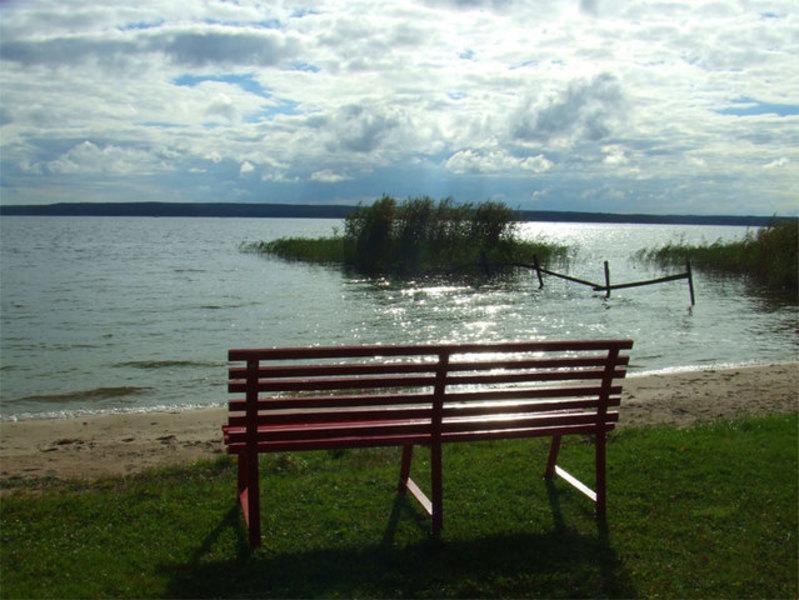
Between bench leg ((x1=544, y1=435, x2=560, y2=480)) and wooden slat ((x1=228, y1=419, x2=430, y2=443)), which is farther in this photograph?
bench leg ((x1=544, y1=435, x2=560, y2=480))

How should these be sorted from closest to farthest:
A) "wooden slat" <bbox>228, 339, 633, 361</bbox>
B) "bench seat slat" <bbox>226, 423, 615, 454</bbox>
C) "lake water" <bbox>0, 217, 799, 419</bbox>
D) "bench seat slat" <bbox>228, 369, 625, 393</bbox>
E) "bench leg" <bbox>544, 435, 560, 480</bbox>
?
"wooden slat" <bbox>228, 339, 633, 361</bbox> → "bench seat slat" <bbox>228, 369, 625, 393</bbox> → "bench seat slat" <bbox>226, 423, 615, 454</bbox> → "bench leg" <bbox>544, 435, 560, 480</bbox> → "lake water" <bbox>0, 217, 799, 419</bbox>

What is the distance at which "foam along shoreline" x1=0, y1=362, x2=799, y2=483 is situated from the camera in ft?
31.4

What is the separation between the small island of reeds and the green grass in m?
42.3

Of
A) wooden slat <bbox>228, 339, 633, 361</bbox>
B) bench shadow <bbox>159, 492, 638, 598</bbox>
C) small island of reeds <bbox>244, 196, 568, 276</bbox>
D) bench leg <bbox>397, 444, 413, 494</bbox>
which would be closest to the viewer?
bench shadow <bbox>159, 492, 638, 598</bbox>

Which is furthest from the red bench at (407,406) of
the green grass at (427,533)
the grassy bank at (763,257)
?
the grassy bank at (763,257)

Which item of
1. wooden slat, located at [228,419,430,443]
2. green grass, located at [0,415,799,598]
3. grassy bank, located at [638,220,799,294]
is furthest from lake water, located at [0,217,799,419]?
wooden slat, located at [228,419,430,443]

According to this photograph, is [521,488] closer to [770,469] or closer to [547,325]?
[770,469]

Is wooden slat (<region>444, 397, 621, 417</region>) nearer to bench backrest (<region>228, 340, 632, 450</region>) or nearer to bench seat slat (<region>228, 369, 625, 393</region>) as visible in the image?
bench backrest (<region>228, 340, 632, 450</region>)

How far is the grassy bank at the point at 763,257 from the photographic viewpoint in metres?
40.2

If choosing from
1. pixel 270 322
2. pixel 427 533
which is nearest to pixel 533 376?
pixel 427 533

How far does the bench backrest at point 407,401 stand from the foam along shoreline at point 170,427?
3.89m

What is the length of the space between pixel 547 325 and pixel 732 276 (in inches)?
924

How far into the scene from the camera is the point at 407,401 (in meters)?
5.90

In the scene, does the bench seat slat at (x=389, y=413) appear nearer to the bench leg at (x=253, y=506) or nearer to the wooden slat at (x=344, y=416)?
the wooden slat at (x=344, y=416)
